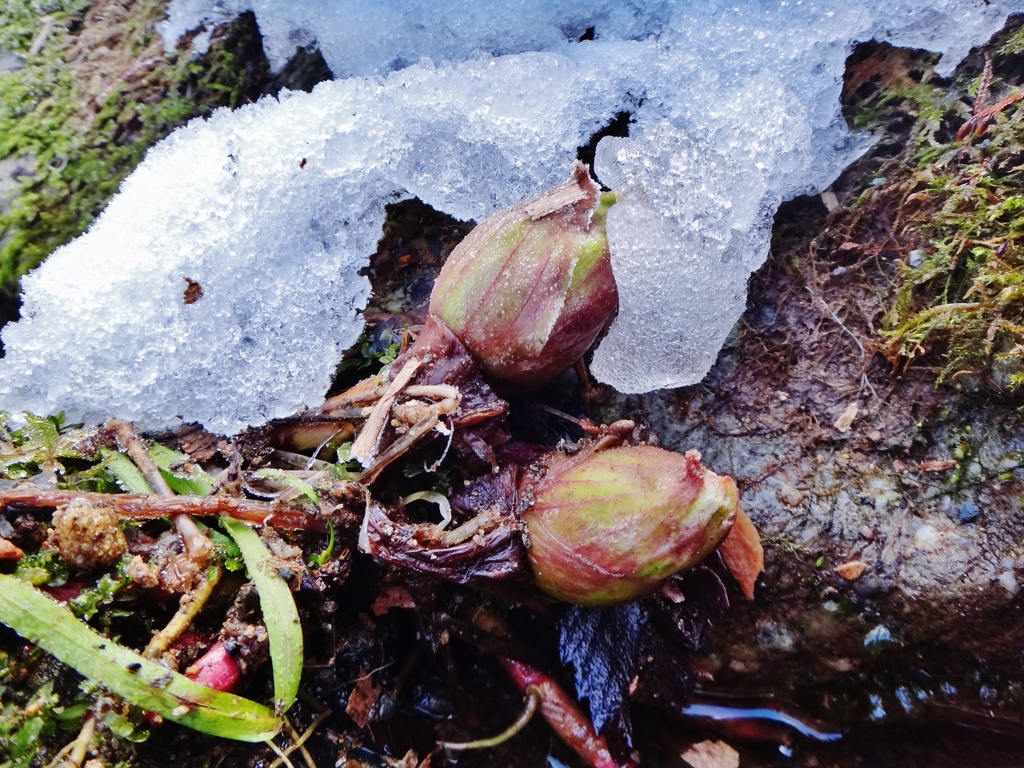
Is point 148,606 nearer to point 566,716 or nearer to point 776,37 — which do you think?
point 566,716

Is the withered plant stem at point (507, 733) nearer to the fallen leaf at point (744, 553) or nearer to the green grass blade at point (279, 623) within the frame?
the green grass blade at point (279, 623)

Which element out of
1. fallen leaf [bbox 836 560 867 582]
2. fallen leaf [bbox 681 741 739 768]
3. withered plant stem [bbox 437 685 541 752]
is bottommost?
fallen leaf [bbox 681 741 739 768]

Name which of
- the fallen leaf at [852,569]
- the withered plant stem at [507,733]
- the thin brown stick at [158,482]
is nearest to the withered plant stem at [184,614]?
the thin brown stick at [158,482]

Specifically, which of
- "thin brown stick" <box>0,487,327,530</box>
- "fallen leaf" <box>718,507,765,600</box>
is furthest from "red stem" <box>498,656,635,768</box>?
"thin brown stick" <box>0,487,327,530</box>

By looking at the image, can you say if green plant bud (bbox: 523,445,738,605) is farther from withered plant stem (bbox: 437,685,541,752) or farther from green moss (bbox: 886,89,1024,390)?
green moss (bbox: 886,89,1024,390)

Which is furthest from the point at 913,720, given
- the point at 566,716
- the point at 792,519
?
the point at 566,716
